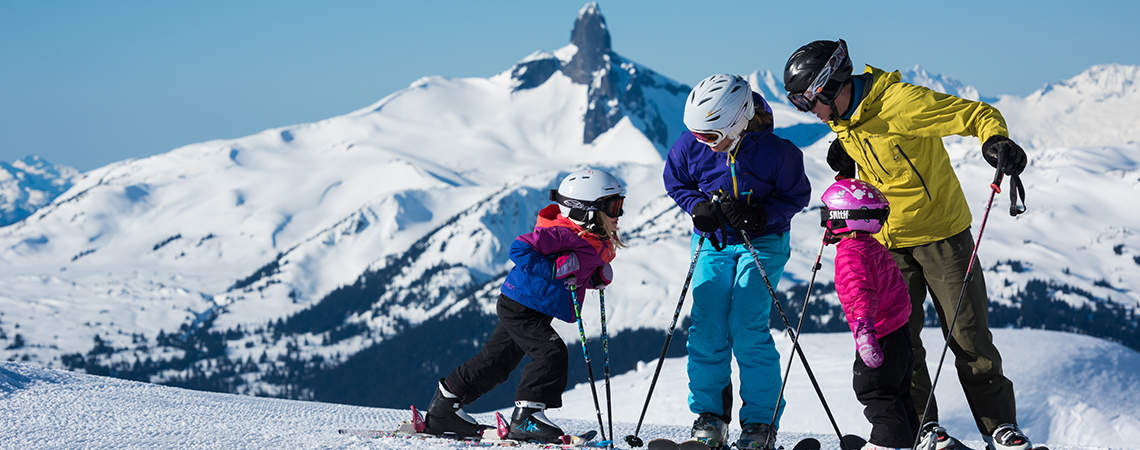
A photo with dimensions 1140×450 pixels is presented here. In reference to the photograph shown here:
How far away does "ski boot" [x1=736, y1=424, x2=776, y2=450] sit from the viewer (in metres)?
7.02

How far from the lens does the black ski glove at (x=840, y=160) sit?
7.35 metres

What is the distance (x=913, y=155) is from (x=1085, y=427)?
26146mm

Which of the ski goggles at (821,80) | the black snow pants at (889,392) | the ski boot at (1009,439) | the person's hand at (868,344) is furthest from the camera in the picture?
the ski goggles at (821,80)

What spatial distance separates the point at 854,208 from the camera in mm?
6531

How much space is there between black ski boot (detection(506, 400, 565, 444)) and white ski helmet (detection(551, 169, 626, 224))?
5.24 feet

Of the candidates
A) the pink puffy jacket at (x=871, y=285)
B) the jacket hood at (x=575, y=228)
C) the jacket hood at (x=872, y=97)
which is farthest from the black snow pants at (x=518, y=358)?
the jacket hood at (x=872, y=97)

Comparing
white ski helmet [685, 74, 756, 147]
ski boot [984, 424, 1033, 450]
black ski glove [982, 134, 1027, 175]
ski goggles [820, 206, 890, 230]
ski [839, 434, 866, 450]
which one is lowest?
ski boot [984, 424, 1033, 450]

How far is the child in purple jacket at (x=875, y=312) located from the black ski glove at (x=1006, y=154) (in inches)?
32.4

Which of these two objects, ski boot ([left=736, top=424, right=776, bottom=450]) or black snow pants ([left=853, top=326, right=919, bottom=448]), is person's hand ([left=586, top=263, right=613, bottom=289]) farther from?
black snow pants ([left=853, top=326, right=919, bottom=448])

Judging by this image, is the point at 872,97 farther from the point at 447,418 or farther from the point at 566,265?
the point at 447,418

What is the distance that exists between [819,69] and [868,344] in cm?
204

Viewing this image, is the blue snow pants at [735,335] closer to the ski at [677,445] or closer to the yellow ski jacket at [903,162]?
the ski at [677,445]

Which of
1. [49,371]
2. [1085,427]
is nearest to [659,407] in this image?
[1085,427]

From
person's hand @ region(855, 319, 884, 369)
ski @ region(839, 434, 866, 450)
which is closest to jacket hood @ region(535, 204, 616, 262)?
person's hand @ region(855, 319, 884, 369)
